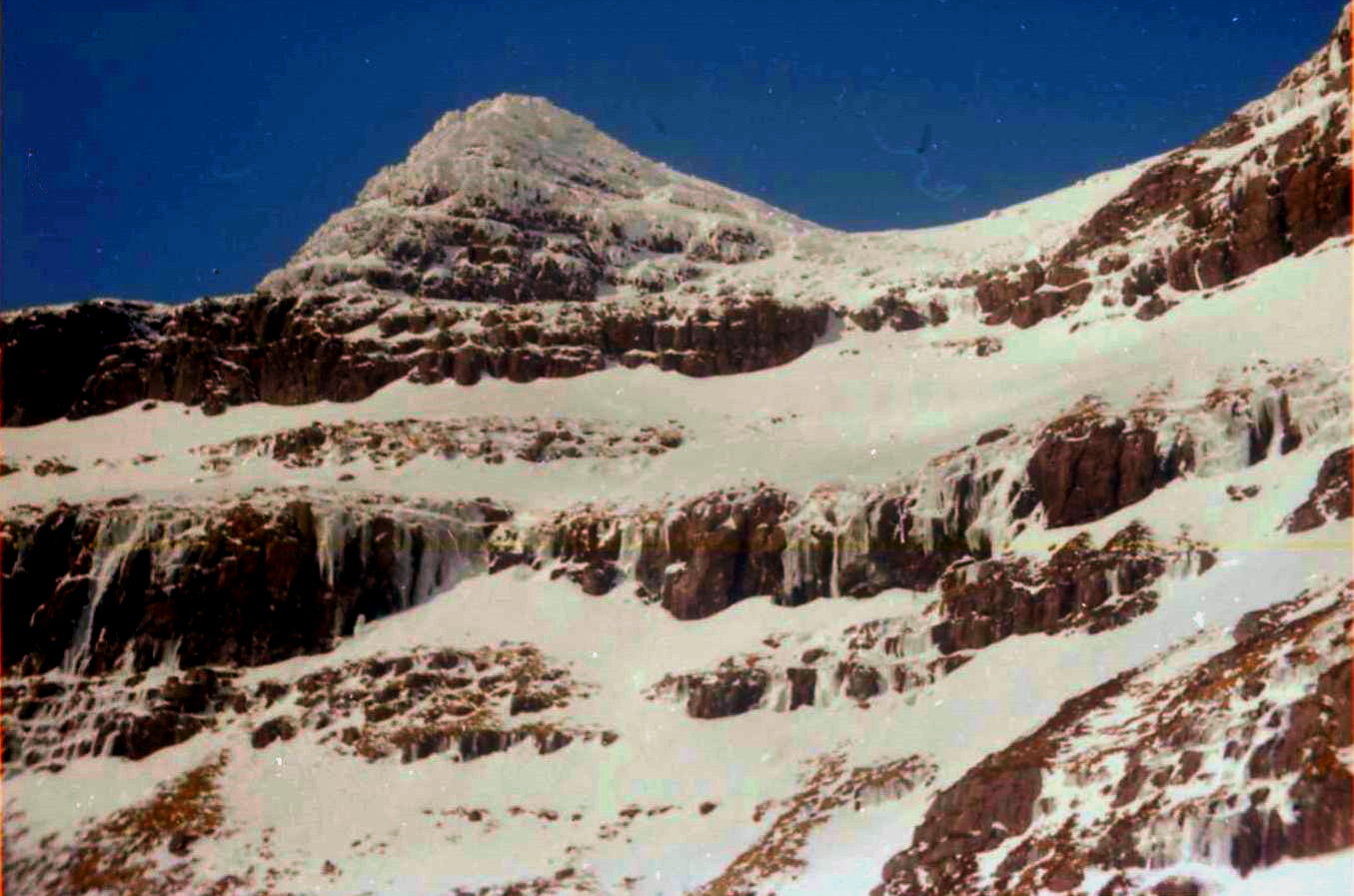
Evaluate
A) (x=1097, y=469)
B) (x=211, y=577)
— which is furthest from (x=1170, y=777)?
(x=211, y=577)

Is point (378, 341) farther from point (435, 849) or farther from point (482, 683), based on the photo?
point (435, 849)

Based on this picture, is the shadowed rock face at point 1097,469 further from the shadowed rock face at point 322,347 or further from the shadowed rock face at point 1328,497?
the shadowed rock face at point 322,347

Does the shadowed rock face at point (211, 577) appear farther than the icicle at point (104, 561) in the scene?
Yes

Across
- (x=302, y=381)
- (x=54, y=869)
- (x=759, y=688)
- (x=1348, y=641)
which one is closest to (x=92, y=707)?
(x=54, y=869)

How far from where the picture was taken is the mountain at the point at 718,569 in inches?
2911

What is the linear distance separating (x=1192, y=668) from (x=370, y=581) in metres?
42.3

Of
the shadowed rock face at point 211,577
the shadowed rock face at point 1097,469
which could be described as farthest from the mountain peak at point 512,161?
the shadowed rock face at point 1097,469

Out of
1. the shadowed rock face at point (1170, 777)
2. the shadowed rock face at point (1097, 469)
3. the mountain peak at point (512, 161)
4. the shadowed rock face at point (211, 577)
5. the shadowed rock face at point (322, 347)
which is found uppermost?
the mountain peak at point (512, 161)

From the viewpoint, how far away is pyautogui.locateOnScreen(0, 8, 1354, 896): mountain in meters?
73.9

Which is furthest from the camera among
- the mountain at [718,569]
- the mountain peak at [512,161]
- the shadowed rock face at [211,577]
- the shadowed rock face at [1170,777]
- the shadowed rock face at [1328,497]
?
the mountain peak at [512,161]

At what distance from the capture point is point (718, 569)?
99.8 m

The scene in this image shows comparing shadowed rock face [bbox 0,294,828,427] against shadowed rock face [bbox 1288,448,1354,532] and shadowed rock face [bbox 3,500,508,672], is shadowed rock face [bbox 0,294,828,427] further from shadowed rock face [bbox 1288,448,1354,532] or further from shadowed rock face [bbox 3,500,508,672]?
shadowed rock face [bbox 1288,448,1354,532]

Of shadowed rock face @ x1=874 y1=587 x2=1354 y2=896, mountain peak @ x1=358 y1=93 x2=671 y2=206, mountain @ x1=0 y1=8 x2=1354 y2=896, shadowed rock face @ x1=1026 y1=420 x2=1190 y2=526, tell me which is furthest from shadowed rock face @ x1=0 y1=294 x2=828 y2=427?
shadowed rock face @ x1=874 y1=587 x2=1354 y2=896

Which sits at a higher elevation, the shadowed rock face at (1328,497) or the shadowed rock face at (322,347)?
the shadowed rock face at (322,347)
